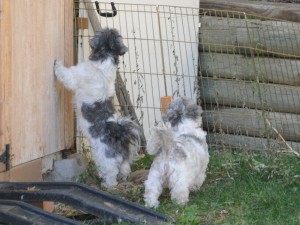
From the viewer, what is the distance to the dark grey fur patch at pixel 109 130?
26.2 ft

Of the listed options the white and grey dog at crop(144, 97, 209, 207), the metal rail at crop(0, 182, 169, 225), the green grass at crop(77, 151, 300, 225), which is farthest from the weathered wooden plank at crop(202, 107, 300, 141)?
the metal rail at crop(0, 182, 169, 225)

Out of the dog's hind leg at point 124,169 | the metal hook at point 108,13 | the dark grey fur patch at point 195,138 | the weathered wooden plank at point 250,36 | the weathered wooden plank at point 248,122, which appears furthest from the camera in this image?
the weathered wooden plank at point 250,36

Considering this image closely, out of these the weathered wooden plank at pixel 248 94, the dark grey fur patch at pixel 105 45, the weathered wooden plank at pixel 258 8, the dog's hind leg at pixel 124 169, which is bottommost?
the dog's hind leg at pixel 124 169

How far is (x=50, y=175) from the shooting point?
27.1ft

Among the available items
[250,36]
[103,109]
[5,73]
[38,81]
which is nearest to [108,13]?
[103,109]

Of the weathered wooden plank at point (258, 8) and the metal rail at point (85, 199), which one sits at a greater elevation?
the weathered wooden plank at point (258, 8)

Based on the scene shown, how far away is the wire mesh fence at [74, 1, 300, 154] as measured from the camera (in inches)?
387

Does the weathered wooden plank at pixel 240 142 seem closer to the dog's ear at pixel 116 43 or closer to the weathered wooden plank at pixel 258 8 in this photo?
the weathered wooden plank at pixel 258 8

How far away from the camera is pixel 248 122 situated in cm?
1038

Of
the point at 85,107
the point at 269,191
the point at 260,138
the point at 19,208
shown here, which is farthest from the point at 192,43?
the point at 19,208

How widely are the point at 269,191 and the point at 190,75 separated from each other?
3.51 meters

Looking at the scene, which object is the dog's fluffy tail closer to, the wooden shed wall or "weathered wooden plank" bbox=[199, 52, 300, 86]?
the wooden shed wall

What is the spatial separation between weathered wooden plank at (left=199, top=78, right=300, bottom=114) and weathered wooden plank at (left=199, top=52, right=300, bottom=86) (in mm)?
152

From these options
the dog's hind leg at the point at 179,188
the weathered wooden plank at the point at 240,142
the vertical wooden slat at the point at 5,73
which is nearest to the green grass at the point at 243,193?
the dog's hind leg at the point at 179,188
